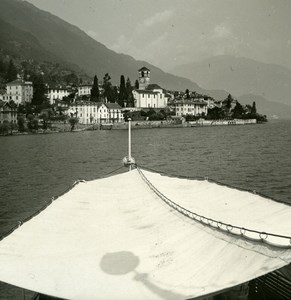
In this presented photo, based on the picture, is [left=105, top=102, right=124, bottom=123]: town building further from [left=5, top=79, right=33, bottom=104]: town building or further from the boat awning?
the boat awning

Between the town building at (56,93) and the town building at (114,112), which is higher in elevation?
the town building at (56,93)

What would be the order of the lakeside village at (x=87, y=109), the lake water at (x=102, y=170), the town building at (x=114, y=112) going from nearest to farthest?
the lake water at (x=102, y=170), the lakeside village at (x=87, y=109), the town building at (x=114, y=112)

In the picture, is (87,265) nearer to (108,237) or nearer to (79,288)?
(79,288)

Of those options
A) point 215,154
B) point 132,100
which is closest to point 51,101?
point 132,100

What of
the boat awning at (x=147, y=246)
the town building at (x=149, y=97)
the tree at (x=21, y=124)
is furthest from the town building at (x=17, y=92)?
the boat awning at (x=147, y=246)

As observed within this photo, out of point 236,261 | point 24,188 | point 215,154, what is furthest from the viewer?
point 215,154

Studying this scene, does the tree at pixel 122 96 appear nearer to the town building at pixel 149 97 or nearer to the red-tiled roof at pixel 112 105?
the red-tiled roof at pixel 112 105
